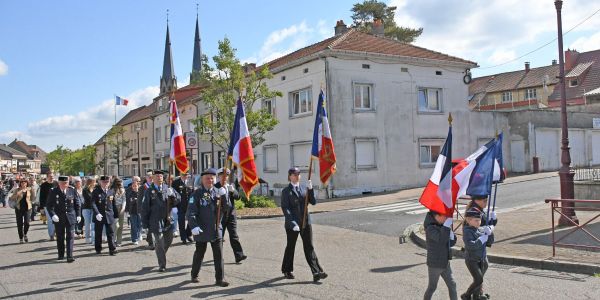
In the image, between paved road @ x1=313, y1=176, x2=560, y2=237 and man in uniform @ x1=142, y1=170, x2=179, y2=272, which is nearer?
man in uniform @ x1=142, y1=170, x2=179, y2=272

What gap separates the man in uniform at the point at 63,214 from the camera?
10602 millimetres

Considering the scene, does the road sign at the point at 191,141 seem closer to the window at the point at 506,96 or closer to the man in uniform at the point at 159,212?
the man in uniform at the point at 159,212

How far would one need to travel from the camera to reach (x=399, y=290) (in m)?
7.32

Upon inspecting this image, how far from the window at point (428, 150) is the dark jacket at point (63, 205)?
19.4m

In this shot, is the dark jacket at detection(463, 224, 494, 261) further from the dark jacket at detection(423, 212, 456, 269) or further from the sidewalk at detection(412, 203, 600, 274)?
the sidewalk at detection(412, 203, 600, 274)

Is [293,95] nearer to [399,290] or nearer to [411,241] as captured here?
[411,241]

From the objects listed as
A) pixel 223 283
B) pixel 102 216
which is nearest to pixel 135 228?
pixel 102 216

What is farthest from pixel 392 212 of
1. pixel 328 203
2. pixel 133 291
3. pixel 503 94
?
pixel 503 94

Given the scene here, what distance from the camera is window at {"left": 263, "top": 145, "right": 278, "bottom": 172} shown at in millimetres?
28906

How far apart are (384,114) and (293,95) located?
16.2 ft


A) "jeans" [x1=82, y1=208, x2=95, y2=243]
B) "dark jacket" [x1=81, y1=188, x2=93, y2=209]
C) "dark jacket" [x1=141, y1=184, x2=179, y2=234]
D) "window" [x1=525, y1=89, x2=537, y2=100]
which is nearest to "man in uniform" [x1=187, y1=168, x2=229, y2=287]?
"dark jacket" [x1=141, y1=184, x2=179, y2=234]

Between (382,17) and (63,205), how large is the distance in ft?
151

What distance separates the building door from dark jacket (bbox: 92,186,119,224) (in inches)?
985

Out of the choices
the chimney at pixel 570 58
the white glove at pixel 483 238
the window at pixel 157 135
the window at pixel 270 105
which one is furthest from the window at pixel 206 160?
the chimney at pixel 570 58
